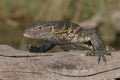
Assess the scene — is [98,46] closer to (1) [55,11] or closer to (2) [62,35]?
(2) [62,35]

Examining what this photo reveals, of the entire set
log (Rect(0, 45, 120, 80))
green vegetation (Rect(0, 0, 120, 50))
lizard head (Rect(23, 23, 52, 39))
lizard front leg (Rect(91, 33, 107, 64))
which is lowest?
log (Rect(0, 45, 120, 80))

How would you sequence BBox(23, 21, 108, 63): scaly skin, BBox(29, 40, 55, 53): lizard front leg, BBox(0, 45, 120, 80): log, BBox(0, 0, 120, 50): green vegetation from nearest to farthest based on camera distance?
BBox(0, 45, 120, 80): log
BBox(23, 21, 108, 63): scaly skin
BBox(29, 40, 55, 53): lizard front leg
BBox(0, 0, 120, 50): green vegetation

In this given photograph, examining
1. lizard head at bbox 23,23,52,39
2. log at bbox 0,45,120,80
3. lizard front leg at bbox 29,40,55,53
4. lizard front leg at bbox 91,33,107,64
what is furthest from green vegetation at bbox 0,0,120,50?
log at bbox 0,45,120,80

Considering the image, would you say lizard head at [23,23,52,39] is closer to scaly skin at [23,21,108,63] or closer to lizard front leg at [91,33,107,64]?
scaly skin at [23,21,108,63]

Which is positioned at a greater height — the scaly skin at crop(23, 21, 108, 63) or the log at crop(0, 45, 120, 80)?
the scaly skin at crop(23, 21, 108, 63)

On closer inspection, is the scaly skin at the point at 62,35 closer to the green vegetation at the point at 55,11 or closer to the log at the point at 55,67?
the log at the point at 55,67

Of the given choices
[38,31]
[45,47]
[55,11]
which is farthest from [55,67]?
[55,11]

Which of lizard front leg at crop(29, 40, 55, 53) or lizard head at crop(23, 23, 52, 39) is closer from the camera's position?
lizard head at crop(23, 23, 52, 39)
